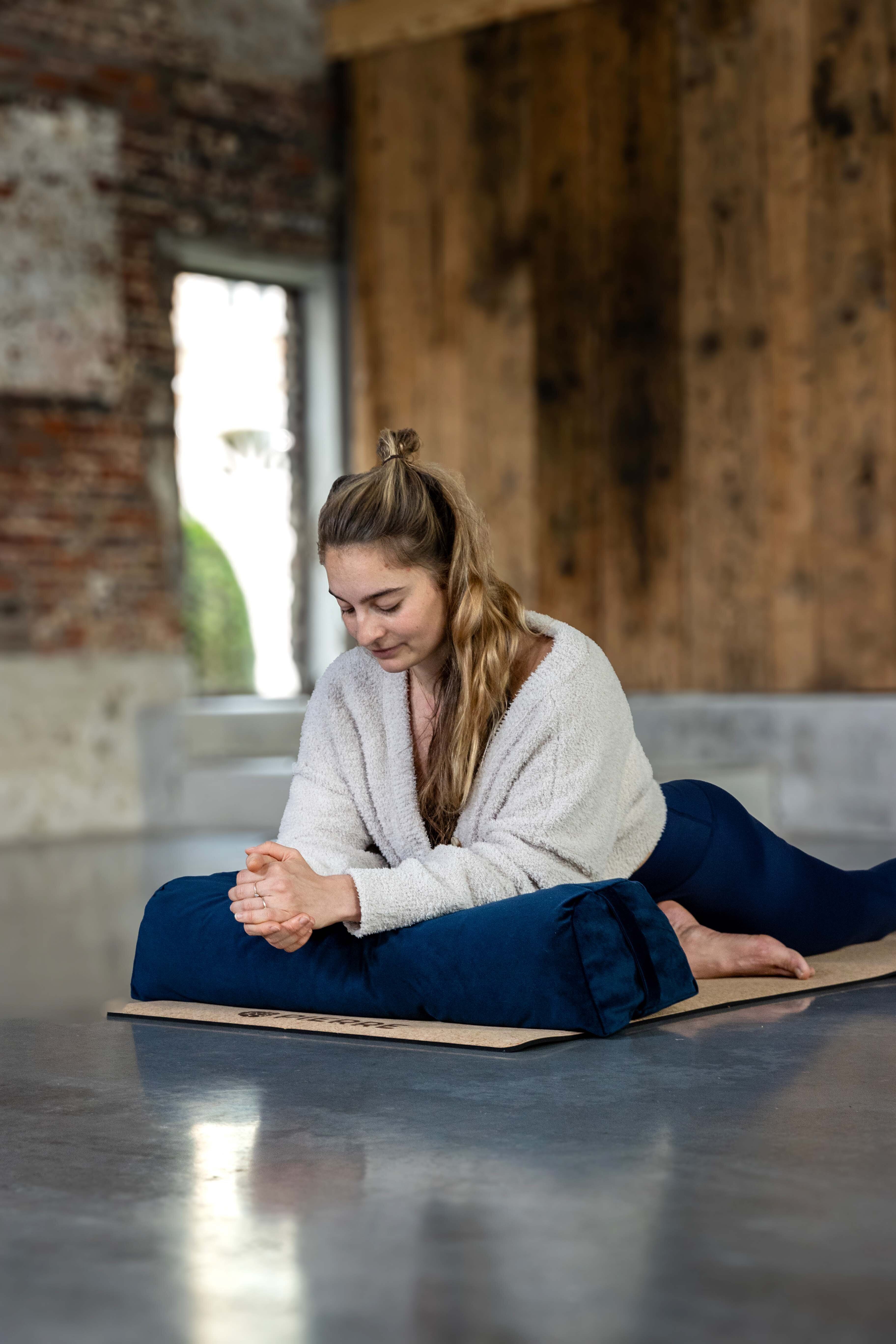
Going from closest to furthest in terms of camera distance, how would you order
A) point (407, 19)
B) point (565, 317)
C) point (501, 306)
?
point (565, 317), point (501, 306), point (407, 19)

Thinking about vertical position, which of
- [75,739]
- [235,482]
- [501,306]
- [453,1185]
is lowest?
[75,739]

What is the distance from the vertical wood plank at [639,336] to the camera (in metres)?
5.86

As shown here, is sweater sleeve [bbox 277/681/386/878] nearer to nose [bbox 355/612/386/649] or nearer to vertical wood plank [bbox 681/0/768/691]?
nose [bbox 355/612/386/649]

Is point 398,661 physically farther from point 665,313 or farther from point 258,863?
point 665,313

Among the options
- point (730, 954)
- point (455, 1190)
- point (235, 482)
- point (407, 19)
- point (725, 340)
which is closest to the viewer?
point (455, 1190)

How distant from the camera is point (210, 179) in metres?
6.50

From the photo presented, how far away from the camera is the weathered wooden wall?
5.43 metres

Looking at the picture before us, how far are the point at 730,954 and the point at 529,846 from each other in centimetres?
50

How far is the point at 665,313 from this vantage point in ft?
19.3

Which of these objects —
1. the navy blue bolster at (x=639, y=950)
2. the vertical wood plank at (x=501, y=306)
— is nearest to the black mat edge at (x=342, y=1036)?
the navy blue bolster at (x=639, y=950)

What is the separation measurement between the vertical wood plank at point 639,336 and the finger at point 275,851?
3.75 metres

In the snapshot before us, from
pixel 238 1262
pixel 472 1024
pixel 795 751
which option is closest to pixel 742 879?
pixel 472 1024

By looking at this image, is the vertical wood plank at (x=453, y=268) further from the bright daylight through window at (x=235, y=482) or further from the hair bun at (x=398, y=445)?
the hair bun at (x=398, y=445)

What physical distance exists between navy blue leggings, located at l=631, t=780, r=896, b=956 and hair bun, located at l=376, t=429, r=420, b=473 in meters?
0.70
